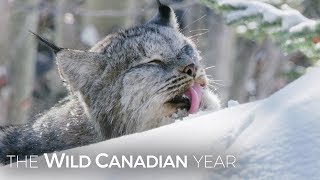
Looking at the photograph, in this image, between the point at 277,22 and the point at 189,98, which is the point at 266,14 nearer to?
the point at 277,22

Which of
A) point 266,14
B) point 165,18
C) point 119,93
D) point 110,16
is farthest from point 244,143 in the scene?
point 110,16

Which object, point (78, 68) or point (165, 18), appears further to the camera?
point (165, 18)

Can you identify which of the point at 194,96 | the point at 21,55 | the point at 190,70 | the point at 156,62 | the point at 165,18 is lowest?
the point at 194,96

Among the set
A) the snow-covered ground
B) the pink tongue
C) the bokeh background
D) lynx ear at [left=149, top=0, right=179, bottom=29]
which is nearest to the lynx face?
the pink tongue

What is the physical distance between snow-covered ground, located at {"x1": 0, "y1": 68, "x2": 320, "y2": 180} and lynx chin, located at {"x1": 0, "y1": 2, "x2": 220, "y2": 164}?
6.16 ft

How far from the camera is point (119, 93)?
498cm

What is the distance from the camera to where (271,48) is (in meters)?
11.3

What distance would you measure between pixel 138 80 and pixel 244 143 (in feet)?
8.21

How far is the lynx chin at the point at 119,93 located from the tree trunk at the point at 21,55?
5.78 metres

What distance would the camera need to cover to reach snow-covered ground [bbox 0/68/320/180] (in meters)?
2.40

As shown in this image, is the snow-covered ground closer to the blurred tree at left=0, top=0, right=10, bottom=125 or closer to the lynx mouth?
the lynx mouth

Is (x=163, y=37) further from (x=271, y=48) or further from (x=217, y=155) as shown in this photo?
(x=271, y=48)

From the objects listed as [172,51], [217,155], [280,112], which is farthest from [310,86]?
[172,51]

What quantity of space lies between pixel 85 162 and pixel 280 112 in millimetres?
677
